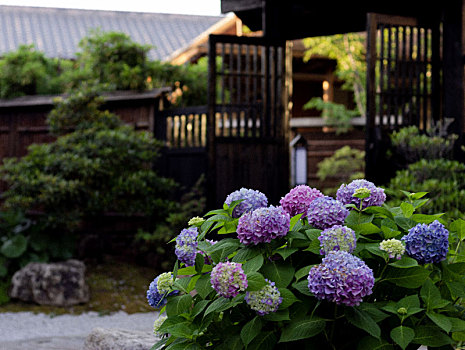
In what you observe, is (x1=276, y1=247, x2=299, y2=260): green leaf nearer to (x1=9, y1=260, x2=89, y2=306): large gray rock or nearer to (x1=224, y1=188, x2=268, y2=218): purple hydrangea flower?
(x1=224, y1=188, x2=268, y2=218): purple hydrangea flower

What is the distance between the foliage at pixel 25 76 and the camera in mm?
10477

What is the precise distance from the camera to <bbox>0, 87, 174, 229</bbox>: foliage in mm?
8195

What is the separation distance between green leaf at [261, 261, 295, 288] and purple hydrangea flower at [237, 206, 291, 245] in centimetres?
10

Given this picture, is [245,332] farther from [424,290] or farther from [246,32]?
[246,32]

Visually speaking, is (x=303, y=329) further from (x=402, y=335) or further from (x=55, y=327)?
(x=55, y=327)

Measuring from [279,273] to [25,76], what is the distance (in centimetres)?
975

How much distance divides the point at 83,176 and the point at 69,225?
703mm

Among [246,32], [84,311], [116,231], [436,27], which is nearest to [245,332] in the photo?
[84,311]

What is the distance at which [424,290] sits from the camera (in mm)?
1896

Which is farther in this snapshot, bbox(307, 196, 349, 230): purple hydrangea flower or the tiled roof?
the tiled roof

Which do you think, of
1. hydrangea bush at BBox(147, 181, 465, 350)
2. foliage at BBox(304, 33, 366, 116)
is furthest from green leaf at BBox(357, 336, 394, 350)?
foliage at BBox(304, 33, 366, 116)

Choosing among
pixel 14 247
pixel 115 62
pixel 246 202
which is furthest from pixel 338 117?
pixel 246 202

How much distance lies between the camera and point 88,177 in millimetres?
8391

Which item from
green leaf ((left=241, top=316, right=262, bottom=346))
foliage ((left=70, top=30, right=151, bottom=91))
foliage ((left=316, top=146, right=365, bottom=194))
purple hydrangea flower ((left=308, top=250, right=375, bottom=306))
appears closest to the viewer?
purple hydrangea flower ((left=308, top=250, right=375, bottom=306))
